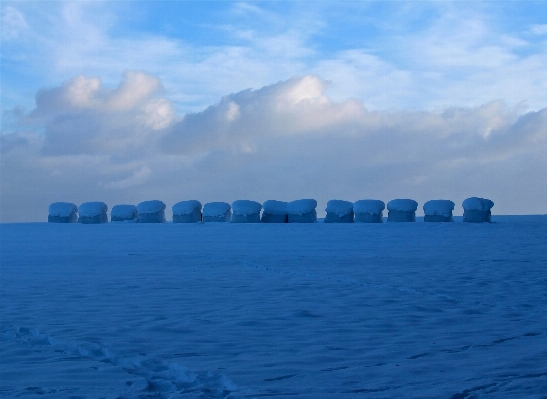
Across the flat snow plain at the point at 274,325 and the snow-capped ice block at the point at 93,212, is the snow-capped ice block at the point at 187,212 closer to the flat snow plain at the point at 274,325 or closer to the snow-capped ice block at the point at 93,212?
the snow-capped ice block at the point at 93,212

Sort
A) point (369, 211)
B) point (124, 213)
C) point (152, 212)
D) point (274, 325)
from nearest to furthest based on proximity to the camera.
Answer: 1. point (274, 325)
2. point (369, 211)
3. point (152, 212)
4. point (124, 213)

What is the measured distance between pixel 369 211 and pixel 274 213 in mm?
3394

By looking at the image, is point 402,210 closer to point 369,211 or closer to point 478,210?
point 369,211

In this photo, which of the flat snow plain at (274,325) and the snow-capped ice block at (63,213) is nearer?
the flat snow plain at (274,325)

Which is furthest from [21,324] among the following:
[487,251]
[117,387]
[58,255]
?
[487,251]

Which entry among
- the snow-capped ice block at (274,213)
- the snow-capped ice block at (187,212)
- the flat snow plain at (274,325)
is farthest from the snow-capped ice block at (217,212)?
the flat snow plain at (274,325)

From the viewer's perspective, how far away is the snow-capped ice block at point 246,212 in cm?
2317

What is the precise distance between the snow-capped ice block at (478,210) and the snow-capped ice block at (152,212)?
1113 cm

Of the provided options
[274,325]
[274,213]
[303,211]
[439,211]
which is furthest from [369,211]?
[274,325]

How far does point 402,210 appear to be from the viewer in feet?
76.8

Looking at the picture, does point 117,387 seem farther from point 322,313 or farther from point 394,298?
point 394,298

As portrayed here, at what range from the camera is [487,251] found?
12664 millimetres

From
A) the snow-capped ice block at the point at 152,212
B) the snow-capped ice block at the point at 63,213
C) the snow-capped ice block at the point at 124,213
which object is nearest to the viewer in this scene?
the snow-capped ice block at the point at 152,212

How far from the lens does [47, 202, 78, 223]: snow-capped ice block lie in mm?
25000
